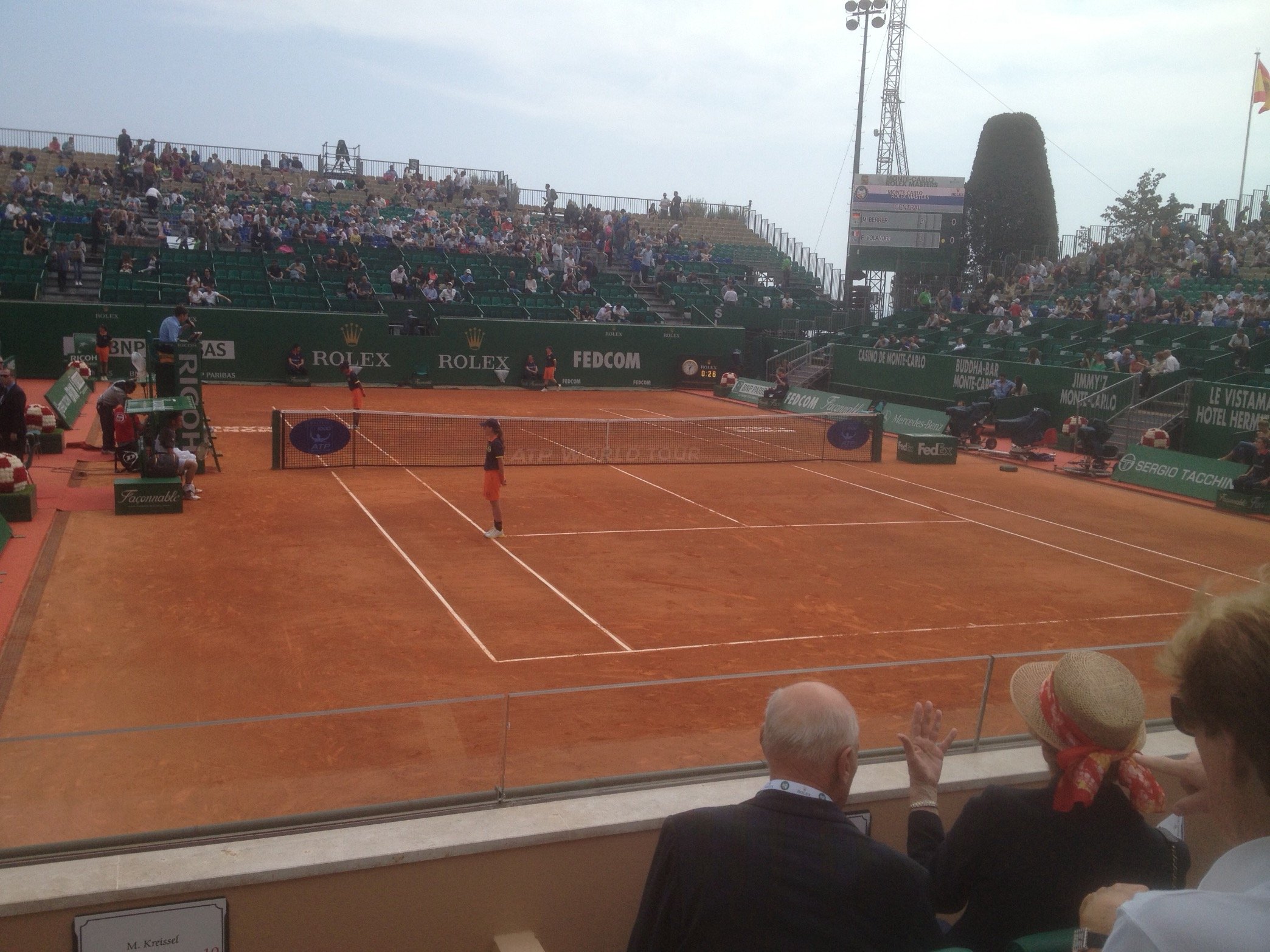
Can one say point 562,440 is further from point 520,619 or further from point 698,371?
point 698,371

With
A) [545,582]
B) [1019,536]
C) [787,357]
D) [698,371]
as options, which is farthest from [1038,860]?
[787,357]

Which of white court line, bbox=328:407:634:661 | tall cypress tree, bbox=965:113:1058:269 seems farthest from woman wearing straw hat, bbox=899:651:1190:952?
tall cypress tree, bbox=965:113:1058:269

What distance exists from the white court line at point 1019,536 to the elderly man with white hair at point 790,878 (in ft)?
35.6

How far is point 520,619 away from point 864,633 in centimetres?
355

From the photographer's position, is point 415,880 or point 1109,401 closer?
point 415,880

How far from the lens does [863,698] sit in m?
4.50

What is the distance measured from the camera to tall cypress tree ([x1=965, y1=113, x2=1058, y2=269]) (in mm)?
56188

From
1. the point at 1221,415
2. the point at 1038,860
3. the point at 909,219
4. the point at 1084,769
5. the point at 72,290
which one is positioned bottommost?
the point at 1038,860

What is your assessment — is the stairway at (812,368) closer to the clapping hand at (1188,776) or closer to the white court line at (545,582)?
the white court line at (545,582)

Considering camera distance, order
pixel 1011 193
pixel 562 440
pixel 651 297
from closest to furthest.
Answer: pixel 562 440 → pixel 651 297 → pixel 1011 193

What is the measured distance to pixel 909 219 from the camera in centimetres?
4641

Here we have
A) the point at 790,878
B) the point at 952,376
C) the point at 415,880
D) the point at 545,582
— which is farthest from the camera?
the point at 952,376

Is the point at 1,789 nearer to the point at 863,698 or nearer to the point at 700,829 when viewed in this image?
the point at 700,829

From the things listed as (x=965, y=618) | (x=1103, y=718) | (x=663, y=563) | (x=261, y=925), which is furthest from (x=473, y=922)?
(x=663, y=563)
